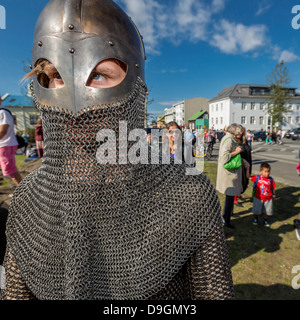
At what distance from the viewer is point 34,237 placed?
125 cm

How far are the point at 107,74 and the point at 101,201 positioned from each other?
2.45ft

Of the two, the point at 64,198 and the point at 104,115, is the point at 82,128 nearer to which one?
the point at 104,115

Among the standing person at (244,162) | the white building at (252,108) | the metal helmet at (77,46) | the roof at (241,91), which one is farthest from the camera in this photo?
the roof at (241,91)

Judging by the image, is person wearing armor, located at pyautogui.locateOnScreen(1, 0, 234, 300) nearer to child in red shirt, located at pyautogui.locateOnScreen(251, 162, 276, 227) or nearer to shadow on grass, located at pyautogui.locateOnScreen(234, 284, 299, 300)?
shadow on grass, located at pyautogui.locateOnScreen(234, 284, 299, 300)

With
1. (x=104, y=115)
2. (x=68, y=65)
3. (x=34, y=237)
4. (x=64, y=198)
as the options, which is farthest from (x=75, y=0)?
(x=34, y=237)

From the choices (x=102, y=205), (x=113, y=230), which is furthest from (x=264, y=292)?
(x=102, y=205)

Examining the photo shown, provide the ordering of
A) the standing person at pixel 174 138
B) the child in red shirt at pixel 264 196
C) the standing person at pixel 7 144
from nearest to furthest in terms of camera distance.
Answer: the standing person at pixel 7 144, the child in red shirt at pixel 264 196, the standing person at pixel 174 138

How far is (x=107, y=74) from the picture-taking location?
3.75 feet

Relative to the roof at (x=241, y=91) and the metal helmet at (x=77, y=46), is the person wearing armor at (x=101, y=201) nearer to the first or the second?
the metal helmet at (x=77, y=46)

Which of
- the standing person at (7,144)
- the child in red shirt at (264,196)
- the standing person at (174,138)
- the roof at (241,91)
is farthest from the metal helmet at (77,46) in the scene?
the roof at (241,91)

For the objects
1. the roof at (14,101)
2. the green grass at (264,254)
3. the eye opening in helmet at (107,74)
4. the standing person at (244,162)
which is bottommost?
the green grass at (264,254)

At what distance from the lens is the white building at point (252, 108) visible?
1693 inches

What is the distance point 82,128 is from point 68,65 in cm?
34

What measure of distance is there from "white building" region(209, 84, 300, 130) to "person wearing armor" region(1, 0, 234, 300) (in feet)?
149
